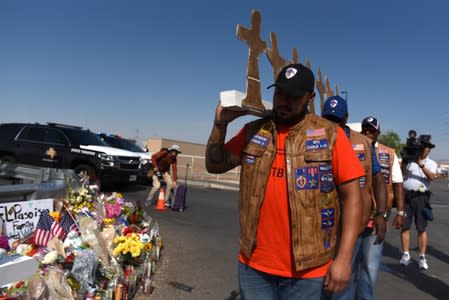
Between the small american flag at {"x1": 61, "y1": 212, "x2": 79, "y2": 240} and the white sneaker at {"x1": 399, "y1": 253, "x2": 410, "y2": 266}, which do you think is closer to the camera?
the small american flag at {"x1": 61, "y1": 212, "x2": 79, "y2": 240}

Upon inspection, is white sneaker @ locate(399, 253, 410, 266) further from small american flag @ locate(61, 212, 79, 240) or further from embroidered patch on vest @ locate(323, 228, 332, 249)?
small american flag @ locate(61, 212, 79, 240)

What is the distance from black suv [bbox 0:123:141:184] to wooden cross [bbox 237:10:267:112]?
9340 millimetres

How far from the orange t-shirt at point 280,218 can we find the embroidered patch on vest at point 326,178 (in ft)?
0.10

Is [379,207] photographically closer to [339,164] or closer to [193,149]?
[339,164]

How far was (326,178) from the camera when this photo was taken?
1998 millimetres

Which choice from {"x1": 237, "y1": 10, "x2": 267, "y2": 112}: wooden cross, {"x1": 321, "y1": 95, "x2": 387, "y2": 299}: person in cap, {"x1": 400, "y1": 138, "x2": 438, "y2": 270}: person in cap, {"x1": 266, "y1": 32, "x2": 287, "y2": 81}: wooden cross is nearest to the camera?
{"x1": 237, "y1": 10, "x2": 267, "y2": 112}: wooden cross

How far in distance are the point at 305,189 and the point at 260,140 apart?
1.30 feet

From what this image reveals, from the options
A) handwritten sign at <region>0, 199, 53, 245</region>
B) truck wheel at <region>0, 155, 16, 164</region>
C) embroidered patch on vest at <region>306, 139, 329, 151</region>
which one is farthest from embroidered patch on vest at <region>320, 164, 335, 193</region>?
truck wheel at <region>0, 155, 16, 164</region>

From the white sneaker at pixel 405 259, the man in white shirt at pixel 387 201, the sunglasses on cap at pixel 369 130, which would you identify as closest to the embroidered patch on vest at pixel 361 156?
the man in white shirt at pixel 387 201

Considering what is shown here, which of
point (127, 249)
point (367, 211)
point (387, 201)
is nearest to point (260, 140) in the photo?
point (367, 211)

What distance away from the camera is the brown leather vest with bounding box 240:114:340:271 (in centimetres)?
199

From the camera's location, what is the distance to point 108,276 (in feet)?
11.9

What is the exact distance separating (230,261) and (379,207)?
9.93ft

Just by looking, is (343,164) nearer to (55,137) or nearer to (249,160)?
(249,160)
